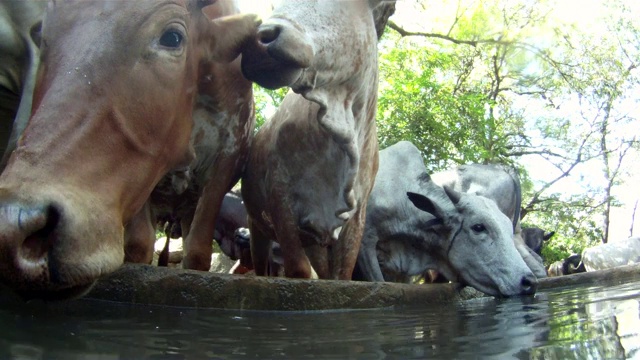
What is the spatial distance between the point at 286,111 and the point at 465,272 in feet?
7.44

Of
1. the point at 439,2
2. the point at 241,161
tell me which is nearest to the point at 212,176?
the point at 241,161

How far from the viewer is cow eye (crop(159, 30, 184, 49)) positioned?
102 inches

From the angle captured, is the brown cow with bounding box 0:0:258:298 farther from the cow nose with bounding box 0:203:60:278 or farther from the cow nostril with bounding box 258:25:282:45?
the cow nostril with bounding box 258:25:282:45

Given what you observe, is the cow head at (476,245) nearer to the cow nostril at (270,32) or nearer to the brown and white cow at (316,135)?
the brown and white cow at (316,135)

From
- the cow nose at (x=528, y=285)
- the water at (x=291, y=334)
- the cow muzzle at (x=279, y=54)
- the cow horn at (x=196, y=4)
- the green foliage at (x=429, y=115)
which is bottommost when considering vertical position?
the water at (x=291, y=334)

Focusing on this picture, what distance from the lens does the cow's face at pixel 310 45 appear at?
2697 mm

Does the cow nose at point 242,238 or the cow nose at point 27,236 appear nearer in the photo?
the cow nose at point 27,236

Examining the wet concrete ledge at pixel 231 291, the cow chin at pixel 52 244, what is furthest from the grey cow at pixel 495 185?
the cow chin at pixel 52 244

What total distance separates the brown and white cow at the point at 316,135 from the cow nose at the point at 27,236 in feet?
4.03

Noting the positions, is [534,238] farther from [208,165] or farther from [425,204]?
[208,165]

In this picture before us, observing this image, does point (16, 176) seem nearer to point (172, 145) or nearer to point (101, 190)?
point (101, 190)

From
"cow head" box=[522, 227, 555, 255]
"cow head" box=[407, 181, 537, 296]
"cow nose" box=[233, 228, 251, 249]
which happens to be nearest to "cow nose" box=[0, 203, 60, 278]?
"cow head" box=[407, 181, 537, 296]

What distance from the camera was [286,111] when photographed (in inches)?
156

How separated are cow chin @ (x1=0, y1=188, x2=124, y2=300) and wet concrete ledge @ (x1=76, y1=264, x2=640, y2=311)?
343 mm
